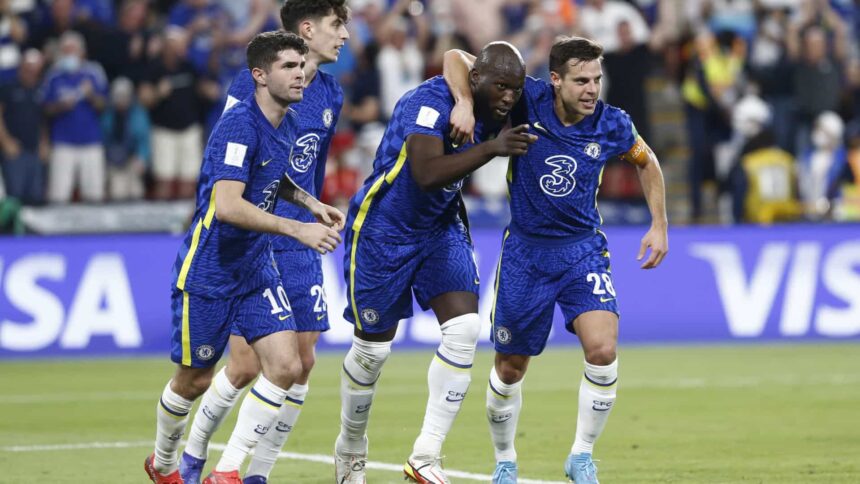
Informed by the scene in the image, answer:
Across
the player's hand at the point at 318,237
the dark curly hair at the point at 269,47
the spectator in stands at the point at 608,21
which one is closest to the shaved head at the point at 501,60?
the dark curly hair at the point at 269,47

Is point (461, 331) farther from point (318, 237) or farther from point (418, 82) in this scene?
point (418, 82)

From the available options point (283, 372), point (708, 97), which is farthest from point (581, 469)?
point (708, 97)

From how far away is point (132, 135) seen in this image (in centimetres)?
1830

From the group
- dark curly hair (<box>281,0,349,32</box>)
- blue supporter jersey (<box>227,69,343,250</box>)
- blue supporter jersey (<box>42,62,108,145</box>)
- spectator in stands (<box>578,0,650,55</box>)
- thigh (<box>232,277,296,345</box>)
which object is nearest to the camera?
thigh (<box>232,277,296,345</box>)

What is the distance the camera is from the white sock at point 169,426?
25.7 ft

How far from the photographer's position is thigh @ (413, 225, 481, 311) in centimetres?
806

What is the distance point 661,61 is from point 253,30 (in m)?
5.55

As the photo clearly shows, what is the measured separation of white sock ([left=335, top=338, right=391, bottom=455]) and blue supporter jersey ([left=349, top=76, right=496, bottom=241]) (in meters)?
0.68

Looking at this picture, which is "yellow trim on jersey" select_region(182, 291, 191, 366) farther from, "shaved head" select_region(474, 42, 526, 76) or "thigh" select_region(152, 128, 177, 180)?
"thigh" select_region(152, 128, 177, 180)

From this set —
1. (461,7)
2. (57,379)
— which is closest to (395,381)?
(57,379)

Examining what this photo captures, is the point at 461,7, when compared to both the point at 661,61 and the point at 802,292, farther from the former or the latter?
the point at 802,292

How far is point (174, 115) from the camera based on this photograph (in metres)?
18.2

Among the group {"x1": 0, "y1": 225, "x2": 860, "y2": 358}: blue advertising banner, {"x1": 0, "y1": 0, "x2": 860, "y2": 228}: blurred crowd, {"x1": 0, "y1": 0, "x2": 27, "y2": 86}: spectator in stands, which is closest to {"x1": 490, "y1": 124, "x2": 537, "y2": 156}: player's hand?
{"x1": 0, "y1": 225, "x2": 860, "y2": 358}: blue advertising banner

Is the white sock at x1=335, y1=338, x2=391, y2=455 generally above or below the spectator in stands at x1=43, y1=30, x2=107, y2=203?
above
